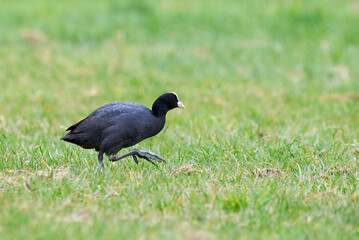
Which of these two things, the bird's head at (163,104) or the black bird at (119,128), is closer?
the black bird at (119,128)

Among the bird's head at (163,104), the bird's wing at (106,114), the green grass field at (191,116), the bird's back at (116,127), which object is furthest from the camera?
the bird's head at (163,104)

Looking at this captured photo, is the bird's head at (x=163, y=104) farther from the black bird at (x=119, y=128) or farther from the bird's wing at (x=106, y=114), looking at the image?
the bird's wing at (x=106, y=114)

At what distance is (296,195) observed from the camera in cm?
464

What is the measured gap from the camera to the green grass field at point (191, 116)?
421cm

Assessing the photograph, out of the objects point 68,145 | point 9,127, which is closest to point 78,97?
point 9,127

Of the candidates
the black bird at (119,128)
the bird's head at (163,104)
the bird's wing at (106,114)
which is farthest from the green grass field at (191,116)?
the bird's head at (163,104)

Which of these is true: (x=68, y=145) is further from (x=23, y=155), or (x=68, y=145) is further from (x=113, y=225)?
(x=113, y=225)

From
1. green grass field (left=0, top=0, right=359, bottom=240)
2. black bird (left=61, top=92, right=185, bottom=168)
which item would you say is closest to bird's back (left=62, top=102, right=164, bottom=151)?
black bird (left=61, top=92, right=185, bottom=168)

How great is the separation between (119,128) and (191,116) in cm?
303

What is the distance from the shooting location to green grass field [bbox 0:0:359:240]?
421 cm

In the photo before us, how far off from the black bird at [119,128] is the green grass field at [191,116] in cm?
20

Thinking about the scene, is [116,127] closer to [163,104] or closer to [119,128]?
[119,128]

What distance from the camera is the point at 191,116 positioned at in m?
8.23

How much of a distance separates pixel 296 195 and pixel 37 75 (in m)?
6.92
